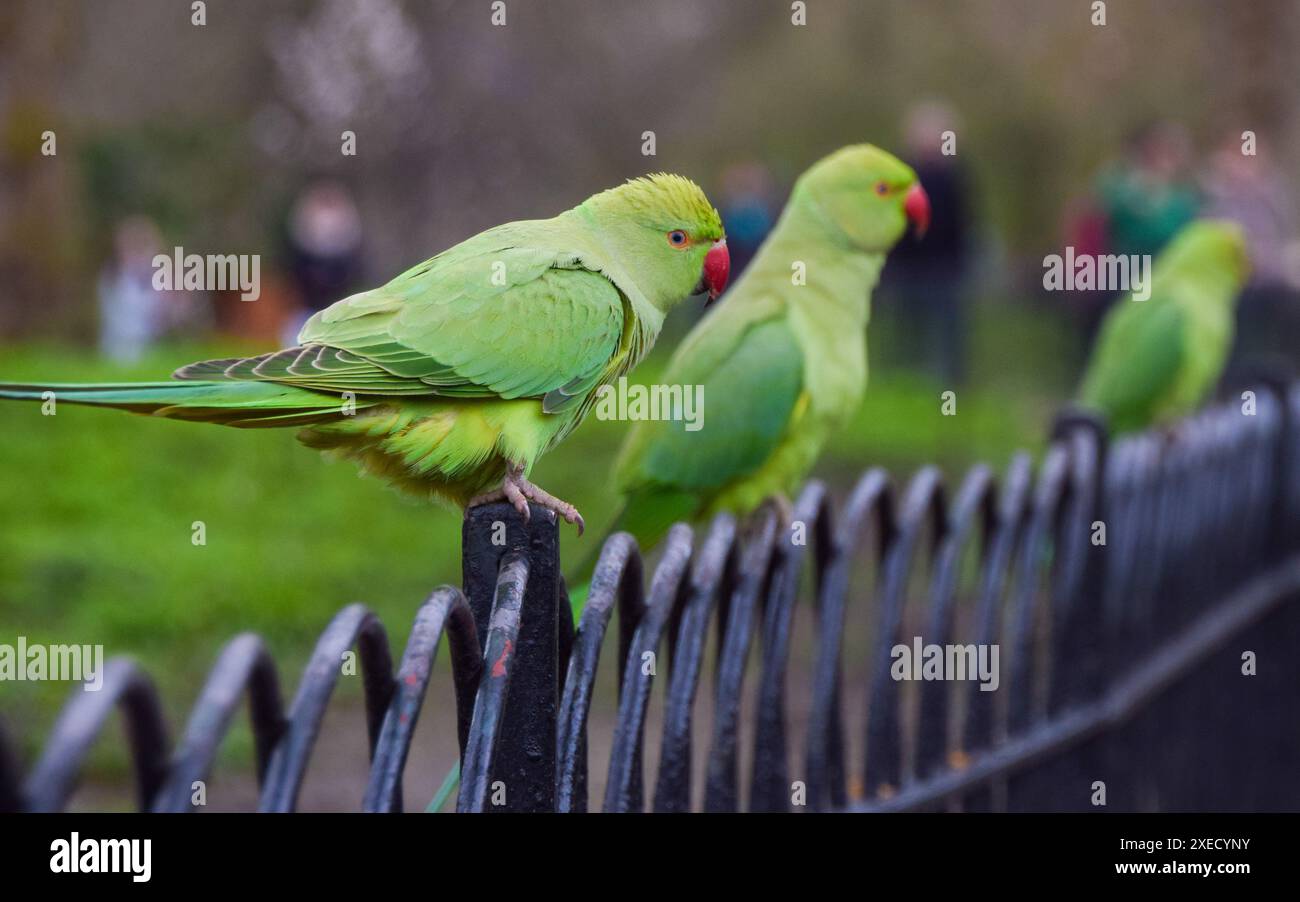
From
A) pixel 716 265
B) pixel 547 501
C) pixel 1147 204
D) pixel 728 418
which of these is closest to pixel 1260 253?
pixel 1147 204

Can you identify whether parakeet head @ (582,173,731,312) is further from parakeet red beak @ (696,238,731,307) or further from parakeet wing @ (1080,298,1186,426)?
parakeet wing @ (1080,298,1186,426)

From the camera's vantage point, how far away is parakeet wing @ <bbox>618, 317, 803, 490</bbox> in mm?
3031

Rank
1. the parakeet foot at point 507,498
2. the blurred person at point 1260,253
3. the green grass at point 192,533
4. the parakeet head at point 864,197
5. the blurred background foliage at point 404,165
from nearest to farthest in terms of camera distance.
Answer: the parakeet foot at point 507,498 < the parakeet head at point 864,197 < the green grass at point 192,533 < the blurred background foliage at point 404,165 < the blurred person at point 1260,253

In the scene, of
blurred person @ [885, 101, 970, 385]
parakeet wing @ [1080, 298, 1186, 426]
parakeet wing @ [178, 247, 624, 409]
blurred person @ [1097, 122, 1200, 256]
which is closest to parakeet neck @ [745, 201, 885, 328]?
parakeet wing @ [178, 247, 624, 409]

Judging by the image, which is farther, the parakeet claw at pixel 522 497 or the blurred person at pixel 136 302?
the blurred person at pixel 136 302

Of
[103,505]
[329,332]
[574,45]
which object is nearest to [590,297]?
[329,332]

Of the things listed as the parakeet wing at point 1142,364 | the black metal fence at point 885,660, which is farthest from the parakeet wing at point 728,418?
the parakeet wing at point 1142,364

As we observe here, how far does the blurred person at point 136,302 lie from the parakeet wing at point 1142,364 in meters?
6.24

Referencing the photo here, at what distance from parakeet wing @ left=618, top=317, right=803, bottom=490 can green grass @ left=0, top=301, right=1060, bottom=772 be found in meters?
1.86

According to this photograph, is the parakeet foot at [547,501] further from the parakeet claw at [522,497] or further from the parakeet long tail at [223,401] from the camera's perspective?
the parakeet long tail at [223,401]

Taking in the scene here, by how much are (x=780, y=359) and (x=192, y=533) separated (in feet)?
13.0

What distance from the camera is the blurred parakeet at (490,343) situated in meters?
1.86

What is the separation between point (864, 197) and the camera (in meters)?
3.05
